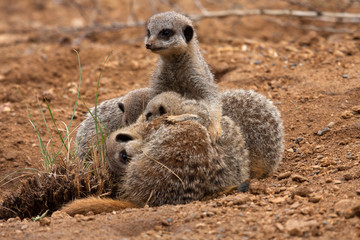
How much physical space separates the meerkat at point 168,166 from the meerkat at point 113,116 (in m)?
0.59

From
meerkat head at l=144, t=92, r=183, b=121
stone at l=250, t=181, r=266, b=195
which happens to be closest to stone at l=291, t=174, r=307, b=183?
stone at l=250, t=181, r=266, b=195

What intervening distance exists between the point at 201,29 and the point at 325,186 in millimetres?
4970

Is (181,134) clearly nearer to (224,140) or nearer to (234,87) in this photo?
(224,140)

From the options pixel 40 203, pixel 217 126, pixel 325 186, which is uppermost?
pixel 217 126

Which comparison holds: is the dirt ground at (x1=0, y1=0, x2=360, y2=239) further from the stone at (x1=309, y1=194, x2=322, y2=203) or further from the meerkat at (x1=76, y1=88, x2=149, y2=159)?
the meerkat at (x1=76, y1=88, x2=149, y2=159)

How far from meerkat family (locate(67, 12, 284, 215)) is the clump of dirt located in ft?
0.76

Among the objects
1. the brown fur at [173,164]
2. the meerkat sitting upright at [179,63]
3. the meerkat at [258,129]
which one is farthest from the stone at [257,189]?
the meerkat sitting upright at [179,63]

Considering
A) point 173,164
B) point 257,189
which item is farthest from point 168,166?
point 257,189

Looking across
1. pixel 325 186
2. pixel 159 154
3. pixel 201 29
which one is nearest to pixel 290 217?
pixel 325 186

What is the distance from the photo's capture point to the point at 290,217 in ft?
8.41

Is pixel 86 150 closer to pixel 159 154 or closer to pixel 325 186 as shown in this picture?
pixel 159 154

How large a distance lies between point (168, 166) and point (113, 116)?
1230 millimetres

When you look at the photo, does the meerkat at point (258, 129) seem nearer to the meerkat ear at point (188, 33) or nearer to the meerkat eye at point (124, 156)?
A: the meerkat eye at point (124, 156)

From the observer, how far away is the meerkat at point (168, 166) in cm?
314
